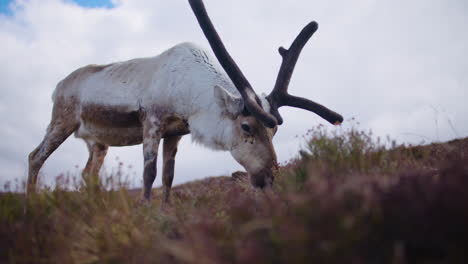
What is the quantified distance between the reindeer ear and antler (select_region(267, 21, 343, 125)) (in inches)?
19.2

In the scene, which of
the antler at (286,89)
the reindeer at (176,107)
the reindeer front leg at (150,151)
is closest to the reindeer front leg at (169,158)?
the reindeer at (176,107)

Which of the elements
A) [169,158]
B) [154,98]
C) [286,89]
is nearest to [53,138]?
[169,158]

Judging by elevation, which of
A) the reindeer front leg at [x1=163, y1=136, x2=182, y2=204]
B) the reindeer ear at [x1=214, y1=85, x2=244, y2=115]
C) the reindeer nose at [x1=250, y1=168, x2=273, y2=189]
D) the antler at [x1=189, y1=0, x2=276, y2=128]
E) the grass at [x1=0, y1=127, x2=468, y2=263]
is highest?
the antler at [x1=189, y1=0, x2=276, y2=128]

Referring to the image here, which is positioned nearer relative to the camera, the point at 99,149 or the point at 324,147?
the point at 324,147

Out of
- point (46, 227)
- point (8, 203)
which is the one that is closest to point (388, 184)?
point (46, 227)

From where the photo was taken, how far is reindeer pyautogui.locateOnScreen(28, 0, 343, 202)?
5.11m

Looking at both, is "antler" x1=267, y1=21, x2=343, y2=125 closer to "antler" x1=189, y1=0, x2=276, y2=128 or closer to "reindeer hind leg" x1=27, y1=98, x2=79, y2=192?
"antler" x1=189, y1=0, x2=276, y2=128

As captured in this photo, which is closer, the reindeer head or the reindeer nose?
the reindeer nose

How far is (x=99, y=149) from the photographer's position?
7.74 m

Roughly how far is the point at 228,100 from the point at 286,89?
996 mm

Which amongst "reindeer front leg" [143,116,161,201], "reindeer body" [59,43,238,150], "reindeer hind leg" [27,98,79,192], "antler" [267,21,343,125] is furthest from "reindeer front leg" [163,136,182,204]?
"antler" [267,21,343,125]

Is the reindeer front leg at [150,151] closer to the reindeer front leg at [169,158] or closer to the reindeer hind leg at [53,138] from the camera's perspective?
the reindeer front leg at [169,158]

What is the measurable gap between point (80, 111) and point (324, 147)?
487cm

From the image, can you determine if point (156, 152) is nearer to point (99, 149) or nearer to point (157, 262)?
point (99, 149)
